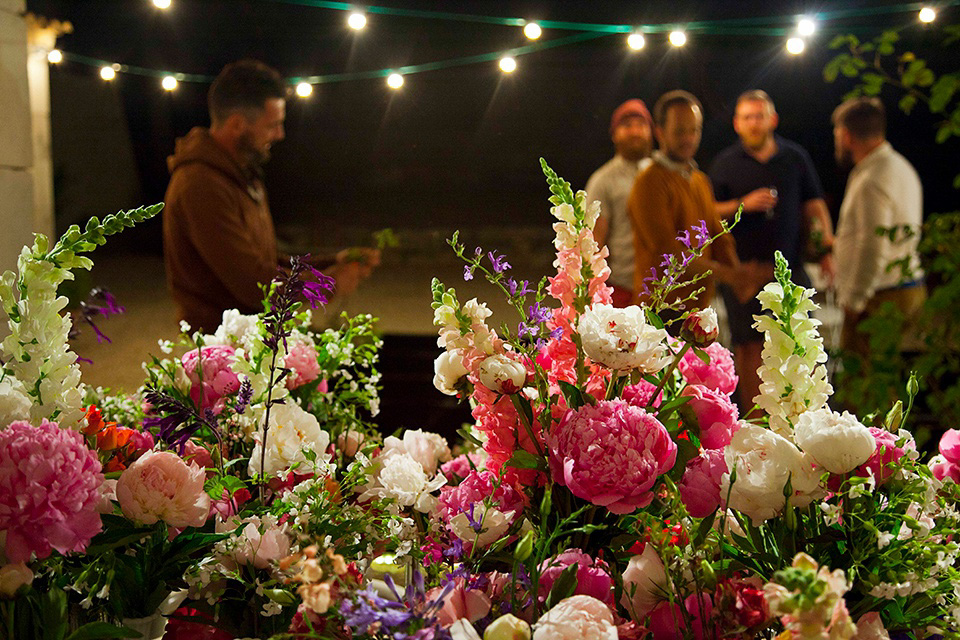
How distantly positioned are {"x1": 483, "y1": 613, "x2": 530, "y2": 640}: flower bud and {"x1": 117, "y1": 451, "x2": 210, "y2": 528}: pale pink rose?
27cm

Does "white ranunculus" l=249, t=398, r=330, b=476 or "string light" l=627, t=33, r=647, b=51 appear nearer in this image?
"white ranunculus" l=249, t=398, r=330, b=476

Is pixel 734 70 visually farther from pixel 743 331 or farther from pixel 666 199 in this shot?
pixel 743 331

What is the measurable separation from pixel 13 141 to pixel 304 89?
1.27 metres

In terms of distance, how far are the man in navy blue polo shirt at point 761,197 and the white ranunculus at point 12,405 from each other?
85.2 inches

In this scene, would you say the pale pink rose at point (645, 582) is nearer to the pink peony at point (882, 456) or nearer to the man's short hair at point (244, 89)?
the pink peony at point (882, 456)

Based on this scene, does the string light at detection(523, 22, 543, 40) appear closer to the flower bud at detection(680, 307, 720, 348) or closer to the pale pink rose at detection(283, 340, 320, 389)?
the pale pink rose at detection(283, 340, 320, 389)

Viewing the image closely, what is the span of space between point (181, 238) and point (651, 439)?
1774mm

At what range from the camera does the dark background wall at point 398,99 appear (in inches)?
91.3

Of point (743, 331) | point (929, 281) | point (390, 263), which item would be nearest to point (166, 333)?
point (390, 263)

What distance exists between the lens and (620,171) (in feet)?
8.34

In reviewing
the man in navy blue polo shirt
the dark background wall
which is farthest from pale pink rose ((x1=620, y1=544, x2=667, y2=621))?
the man in navy blue polo shirt

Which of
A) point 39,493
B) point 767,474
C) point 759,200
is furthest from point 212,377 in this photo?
point 759,200

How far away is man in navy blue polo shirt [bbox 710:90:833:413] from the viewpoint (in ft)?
8.61

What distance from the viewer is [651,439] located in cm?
69
